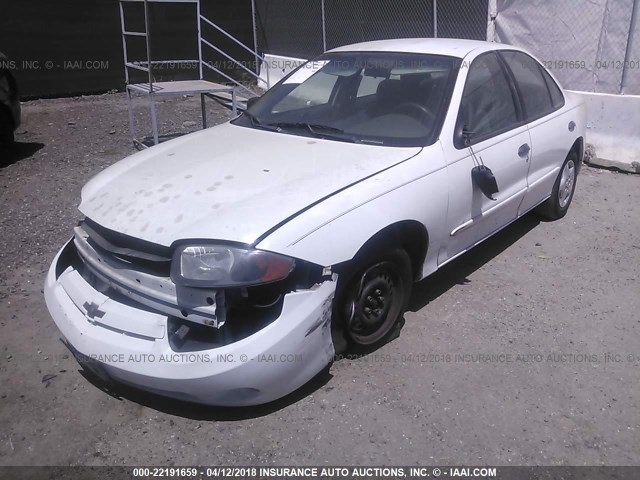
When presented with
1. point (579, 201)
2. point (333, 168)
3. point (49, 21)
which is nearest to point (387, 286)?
point (333, 168)

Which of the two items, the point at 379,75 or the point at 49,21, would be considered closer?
the point at 379,75

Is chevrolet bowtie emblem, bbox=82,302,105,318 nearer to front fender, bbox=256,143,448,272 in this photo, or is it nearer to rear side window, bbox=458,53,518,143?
front fender, bbox=256,143,448,272

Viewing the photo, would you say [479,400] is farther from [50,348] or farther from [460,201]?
[50,348]

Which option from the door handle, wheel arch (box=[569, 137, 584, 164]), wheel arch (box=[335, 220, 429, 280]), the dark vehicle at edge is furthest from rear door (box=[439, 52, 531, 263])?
the dark vehicle at edge


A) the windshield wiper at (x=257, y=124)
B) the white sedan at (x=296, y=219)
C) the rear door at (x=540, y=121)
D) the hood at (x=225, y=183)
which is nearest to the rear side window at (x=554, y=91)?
the rear door at (x=540, y=121)

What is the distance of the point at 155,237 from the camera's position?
2.90 metres

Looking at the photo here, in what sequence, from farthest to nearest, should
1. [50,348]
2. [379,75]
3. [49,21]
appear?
1. [49,21]
2. [379,75]
3. [50,348]

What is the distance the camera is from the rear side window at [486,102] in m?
4.03

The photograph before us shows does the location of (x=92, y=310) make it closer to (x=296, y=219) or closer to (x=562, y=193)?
(x=296, y=219)

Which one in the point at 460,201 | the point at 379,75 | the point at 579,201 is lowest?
Result: the point at 579,201

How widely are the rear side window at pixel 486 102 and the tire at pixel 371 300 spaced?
1080 mm

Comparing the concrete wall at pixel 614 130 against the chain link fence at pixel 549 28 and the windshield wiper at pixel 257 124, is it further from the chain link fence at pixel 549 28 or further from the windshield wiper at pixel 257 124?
the windshield wiper at pixel 257 124

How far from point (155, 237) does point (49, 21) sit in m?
9.96

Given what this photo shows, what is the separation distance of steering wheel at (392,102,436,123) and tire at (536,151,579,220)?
205 cm
